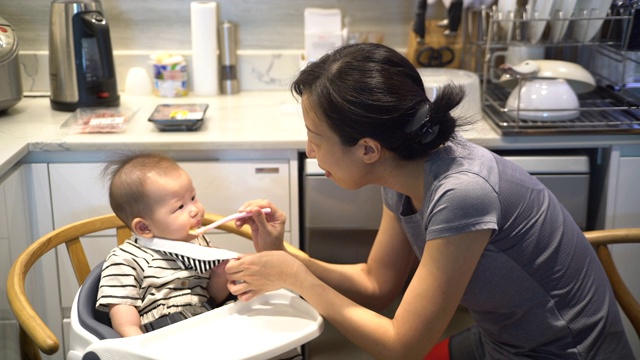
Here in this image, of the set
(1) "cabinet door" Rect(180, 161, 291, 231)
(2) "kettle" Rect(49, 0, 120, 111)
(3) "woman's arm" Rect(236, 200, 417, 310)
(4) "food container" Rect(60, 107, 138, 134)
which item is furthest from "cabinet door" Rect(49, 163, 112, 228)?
(3) "woman's arm" Rect(236, 200, 417, 310)

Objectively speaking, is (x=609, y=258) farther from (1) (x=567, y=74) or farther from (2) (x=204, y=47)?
(2) (x=204, y=47)

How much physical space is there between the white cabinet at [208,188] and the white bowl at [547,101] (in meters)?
0.68

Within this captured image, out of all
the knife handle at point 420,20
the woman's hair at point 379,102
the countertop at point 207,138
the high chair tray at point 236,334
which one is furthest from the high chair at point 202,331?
the knife handle at point 420,20

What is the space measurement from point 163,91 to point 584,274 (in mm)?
1631

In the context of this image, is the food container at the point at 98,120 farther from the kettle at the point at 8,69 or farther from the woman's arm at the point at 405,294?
the woman's arm at the point at 405,294

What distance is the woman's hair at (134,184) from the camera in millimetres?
1654

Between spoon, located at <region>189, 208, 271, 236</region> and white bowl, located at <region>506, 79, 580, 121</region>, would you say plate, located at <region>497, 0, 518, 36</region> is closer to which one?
white bowl, located at <region>506, 79, 580, 121</region>

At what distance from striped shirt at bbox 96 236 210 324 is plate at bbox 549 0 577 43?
1.32 meters

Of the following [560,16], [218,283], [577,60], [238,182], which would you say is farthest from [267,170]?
[577,60]

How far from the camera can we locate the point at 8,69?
93.1 inches

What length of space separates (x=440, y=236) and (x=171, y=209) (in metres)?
0.57

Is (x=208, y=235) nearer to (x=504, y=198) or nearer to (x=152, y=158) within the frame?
(x=152, y=158)

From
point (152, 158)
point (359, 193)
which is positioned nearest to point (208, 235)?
point (359, 193)

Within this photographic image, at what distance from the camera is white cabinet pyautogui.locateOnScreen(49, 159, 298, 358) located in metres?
2.24
